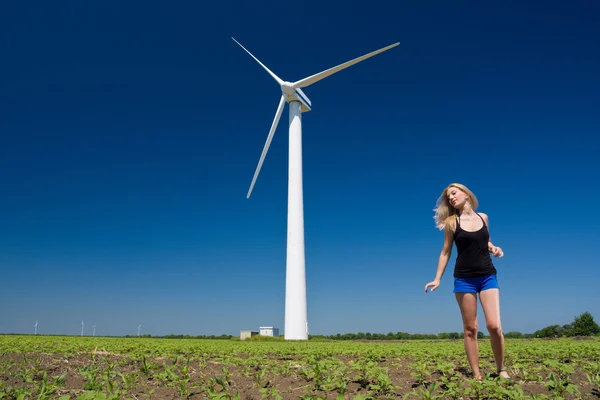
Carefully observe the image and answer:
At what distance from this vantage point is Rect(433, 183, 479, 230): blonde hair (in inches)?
286

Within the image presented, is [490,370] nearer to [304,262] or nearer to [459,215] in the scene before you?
[459,215]

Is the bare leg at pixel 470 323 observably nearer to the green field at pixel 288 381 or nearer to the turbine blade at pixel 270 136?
the green field at pixel 288 381

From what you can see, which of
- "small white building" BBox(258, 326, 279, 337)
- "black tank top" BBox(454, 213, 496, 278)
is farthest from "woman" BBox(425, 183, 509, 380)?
"small white building" BBox(258, 326, 279, 337)

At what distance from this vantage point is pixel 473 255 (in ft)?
22.0

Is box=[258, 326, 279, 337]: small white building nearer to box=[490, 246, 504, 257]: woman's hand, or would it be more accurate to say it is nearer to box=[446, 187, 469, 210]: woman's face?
box=[446, 187, 469, 210]: woman's face

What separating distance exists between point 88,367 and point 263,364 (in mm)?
3172

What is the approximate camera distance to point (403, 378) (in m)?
6.95

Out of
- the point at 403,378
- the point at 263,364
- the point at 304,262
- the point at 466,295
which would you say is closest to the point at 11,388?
the point at 263,364

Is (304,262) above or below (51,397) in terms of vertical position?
above

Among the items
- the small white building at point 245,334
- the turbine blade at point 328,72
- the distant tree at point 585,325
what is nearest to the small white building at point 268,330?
the small white building at point 245,334

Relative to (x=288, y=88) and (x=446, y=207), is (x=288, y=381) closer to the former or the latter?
(x=446, y=207)

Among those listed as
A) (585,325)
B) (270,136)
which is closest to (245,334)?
(270,136)

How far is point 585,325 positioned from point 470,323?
38085 millimetres

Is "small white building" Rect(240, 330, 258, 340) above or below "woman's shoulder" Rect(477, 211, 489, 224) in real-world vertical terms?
below
